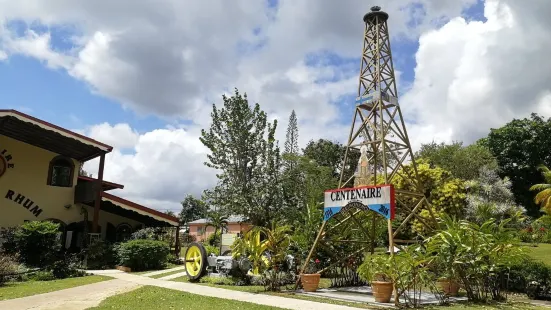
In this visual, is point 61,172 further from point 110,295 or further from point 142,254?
point 110,295

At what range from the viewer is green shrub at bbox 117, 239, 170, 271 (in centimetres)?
1831

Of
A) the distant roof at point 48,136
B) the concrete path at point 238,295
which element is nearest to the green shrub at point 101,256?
the concrete path at point 238,295

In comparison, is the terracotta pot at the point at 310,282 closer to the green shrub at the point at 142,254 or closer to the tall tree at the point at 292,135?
the green shrub at the point at 142,254

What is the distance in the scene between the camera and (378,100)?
13438mm

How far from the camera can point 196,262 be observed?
15172 mm

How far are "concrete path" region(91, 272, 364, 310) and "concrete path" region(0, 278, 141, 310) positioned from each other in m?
1.07

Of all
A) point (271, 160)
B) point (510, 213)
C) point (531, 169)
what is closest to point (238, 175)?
point (271, 160)

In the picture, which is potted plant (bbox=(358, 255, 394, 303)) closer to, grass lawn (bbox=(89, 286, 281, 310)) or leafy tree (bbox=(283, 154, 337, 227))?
grass lawn (bbox=(89, 286, 281, 310))

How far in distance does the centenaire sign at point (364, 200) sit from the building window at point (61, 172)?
15080 mm

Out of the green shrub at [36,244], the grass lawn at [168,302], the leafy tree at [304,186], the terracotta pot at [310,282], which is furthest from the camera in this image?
the leafy tree at [304,186]

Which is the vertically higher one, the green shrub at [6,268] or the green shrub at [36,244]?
the green shrub at [36,244]

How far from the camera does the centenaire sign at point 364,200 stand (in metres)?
11.3

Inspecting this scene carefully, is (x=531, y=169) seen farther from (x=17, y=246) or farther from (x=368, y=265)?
(x=17, y=246)

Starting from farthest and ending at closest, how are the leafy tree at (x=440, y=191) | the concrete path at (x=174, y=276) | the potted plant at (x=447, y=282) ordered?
the leafy tree at (x=440, y=191) < the concrete path at (x=174, y=276) < the potted plant at (x=447, y=282)
